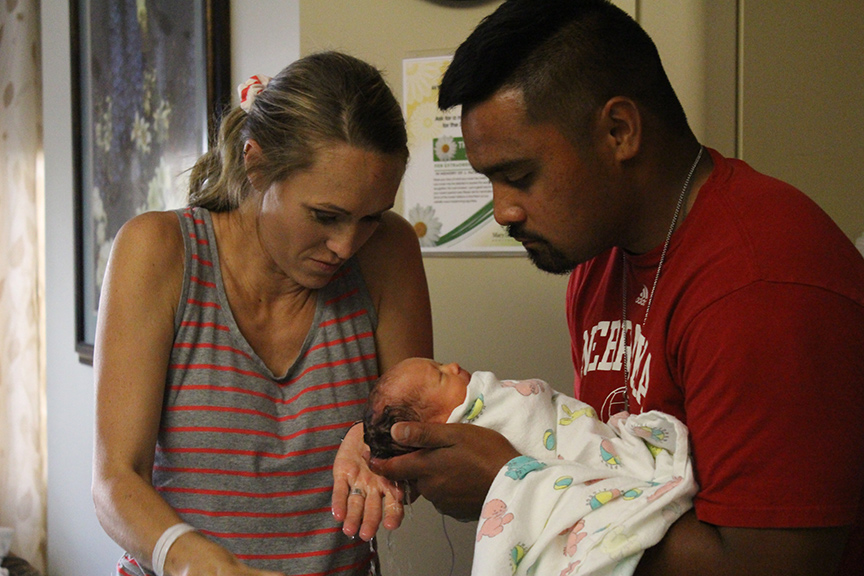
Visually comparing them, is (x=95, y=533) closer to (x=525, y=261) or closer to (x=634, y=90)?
(x=525, y=261)

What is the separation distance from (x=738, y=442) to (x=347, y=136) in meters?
0.78

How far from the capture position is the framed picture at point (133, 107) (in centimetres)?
255

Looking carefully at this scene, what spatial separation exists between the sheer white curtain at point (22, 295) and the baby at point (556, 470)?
282cm

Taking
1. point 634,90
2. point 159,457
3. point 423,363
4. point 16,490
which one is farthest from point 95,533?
point 634,90

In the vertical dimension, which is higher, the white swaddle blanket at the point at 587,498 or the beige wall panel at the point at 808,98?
the beige wall panel at the point at 808,98

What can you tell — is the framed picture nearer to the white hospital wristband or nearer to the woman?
the woman

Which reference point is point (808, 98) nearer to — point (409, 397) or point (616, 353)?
point (616, 353)

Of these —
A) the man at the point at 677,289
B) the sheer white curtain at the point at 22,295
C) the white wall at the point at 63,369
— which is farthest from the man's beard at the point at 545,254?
the sheer white curtain at the point at 22,295

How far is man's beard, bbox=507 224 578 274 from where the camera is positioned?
123 centimetres

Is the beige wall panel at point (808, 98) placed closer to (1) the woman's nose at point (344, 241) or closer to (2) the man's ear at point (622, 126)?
(2) the man's ear at point (622, 126)

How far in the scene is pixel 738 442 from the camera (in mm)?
953

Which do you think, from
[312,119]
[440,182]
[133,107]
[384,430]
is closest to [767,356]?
[384,430]

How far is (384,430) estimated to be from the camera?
1363 mm

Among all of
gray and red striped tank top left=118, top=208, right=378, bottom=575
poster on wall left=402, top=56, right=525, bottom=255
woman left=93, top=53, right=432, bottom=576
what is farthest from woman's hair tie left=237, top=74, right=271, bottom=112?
poster on wall left=402, top=56, right=525, bottom=255
